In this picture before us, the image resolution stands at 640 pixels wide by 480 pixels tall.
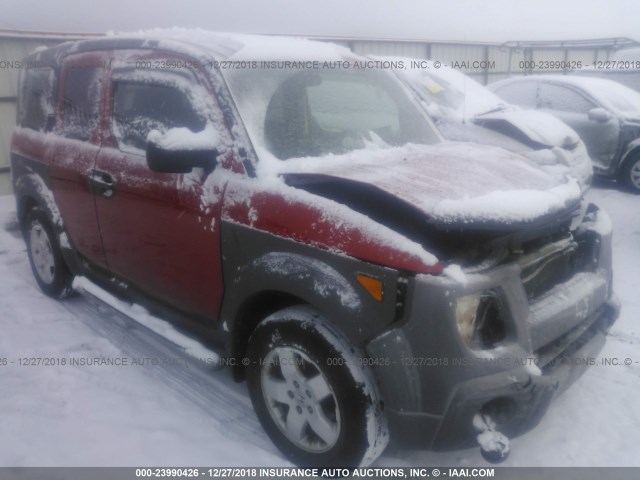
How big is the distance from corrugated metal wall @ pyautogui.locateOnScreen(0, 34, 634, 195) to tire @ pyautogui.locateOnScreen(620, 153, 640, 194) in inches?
196

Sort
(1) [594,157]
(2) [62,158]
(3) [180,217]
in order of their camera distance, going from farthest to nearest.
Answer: (1) [594,157] < (2) [62,158] < (3) [180,217]

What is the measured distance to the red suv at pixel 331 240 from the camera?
1981 millimetres

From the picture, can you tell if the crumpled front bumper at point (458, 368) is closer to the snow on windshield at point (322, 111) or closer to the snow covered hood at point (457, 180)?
the snow covered hood at point (457, 180)

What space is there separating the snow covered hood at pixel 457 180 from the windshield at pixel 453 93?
334cm

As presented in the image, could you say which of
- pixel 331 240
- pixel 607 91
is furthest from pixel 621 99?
pixel 331 240

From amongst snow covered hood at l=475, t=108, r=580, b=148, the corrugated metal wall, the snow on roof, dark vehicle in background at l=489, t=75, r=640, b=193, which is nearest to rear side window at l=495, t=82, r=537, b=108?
dark vehicle in background at l=489, t=75, r=640, b=193

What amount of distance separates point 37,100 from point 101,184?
1.44 meters

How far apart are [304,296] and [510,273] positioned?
845 mm

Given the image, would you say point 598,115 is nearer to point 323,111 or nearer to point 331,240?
point 323,111

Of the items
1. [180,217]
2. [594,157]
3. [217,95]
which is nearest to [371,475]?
[180,217]


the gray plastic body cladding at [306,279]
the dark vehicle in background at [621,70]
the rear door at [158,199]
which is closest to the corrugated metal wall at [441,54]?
the dark vehicle in background at [621,70]

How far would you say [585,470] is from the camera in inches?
95.0

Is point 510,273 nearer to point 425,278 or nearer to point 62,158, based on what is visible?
point 425,278

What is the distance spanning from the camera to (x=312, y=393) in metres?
2.29
